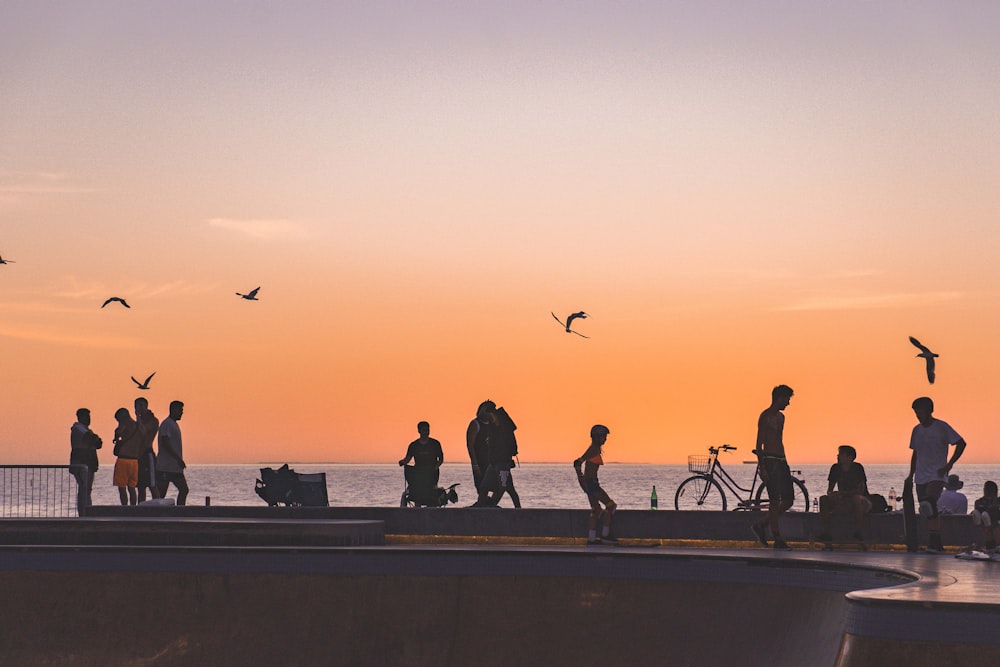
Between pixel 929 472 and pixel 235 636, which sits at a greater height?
pixel 929 472

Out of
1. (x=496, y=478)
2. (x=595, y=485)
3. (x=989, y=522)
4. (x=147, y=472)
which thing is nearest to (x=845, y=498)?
(x=989, y=522)

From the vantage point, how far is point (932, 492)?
17.2 m

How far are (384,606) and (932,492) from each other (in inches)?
261

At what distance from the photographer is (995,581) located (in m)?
12.7

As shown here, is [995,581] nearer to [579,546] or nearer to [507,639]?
[507,639]

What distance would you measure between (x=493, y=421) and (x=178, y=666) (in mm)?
7552

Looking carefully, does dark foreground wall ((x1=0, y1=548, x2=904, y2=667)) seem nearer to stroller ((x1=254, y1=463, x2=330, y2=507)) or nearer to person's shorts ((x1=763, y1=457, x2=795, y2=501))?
person's shorts ((x1=763, y1=457, x2=795, y2=501))

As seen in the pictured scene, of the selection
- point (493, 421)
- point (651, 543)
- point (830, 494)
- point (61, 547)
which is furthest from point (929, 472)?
point (61, 547)

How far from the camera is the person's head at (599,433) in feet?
59.6

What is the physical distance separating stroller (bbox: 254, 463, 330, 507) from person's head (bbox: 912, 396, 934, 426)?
35.0 ft

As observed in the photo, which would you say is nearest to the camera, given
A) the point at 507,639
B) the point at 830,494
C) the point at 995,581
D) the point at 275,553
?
the point at 995,581

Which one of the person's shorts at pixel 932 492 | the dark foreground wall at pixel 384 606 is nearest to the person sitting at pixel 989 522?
the person's shorts at pixel 932 492

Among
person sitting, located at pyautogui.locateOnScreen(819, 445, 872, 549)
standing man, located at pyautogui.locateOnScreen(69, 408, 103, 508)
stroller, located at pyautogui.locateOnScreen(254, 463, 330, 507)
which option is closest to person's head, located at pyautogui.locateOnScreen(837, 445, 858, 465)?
person sitting, located at pyautogui.locateOnScreen(819, 445, 872, 549)

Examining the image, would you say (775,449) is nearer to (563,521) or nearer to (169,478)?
(563,521)
